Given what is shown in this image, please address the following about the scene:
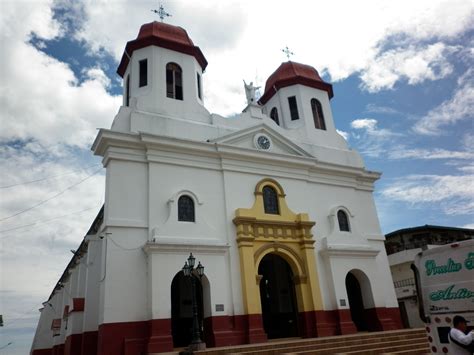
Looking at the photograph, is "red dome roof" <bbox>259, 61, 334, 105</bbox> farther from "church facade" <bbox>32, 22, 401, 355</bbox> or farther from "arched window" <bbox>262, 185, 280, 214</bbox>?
"arched window" <bbox>262, 185, 280, 214</bbox>

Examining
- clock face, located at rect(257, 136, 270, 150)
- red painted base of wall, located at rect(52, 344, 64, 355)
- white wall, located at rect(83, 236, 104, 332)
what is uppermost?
clock face, located at rect(257, 136, 270, 150)

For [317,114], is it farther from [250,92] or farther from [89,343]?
[89,343]

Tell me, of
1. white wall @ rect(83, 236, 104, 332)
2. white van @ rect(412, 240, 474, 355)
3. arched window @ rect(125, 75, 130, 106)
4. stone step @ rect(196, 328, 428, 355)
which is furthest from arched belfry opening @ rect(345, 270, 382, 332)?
arched window @ rect(125, 75, 130, 106)

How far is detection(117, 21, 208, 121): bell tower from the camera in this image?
50.5 ft

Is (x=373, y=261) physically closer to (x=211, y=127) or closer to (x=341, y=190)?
(x=341, y=190)

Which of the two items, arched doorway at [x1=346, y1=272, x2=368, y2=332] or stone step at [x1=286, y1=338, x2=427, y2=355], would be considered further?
arched doorway at [x1=346, y1=272, x2=368, y2=332]

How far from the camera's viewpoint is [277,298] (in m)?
17.1

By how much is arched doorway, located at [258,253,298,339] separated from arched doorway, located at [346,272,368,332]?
2724mm

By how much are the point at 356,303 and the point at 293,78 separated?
1127cm

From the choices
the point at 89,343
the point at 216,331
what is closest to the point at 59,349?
the point at 89,343

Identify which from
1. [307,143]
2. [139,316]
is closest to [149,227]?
[139,316]

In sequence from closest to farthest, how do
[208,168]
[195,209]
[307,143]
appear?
1. [195,209]
2. [208,168]
3. [307,143]

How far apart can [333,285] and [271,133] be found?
22.5ft

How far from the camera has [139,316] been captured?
11.8m
